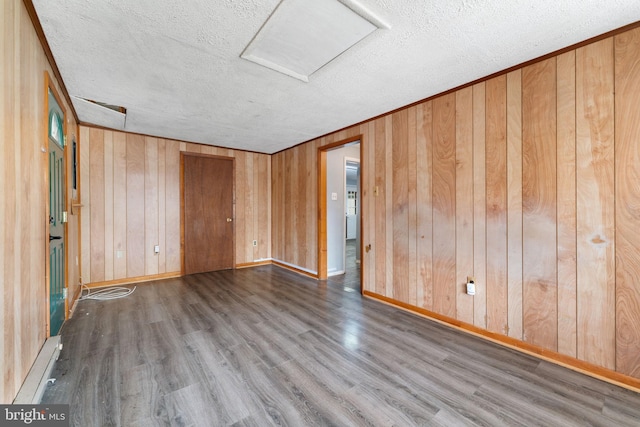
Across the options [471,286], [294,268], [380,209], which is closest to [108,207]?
[294,268]

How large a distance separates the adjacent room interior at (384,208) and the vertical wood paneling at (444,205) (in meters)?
0.02

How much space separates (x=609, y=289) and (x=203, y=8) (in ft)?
10.3

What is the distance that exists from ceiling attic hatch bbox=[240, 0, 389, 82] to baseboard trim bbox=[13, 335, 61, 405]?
7.92 ft

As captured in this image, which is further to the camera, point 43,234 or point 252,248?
point 252,248

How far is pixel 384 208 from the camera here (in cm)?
315

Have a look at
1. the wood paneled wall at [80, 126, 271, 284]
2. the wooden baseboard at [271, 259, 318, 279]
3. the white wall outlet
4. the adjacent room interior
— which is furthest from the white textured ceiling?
the wooden baseboard at [271, 259, 318, 279]

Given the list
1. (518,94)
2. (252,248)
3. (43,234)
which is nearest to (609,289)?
(518,94)

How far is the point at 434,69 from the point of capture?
83.4 inches

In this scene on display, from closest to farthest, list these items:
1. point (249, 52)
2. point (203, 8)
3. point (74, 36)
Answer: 1. point (203, 8)
2. point (74, 36)
3. point (249, 52)

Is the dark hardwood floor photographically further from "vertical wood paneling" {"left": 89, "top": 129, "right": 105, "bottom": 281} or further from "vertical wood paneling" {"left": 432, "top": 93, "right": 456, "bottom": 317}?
"vertical wood paneling" {"left": 89, "top": 129, "right": 105, "bottom": 281}

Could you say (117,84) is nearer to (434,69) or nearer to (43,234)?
(43,234)

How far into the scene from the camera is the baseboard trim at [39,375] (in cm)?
132

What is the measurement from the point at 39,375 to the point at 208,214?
3339mm

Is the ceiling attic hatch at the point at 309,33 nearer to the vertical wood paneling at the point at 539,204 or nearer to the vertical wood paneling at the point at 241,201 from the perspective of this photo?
the vertical wood paneling at the point at 539,204
